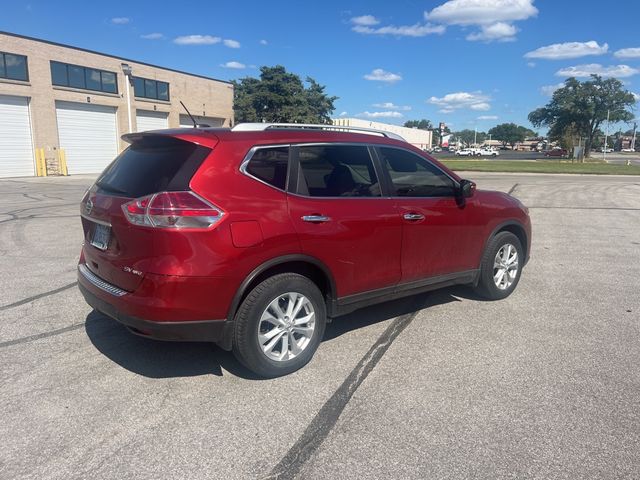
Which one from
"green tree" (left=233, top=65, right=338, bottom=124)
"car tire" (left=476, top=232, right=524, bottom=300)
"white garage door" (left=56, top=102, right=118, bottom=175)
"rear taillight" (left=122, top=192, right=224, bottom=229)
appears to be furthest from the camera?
"green tree" (left=233, top=65, right=338, bottom=124)

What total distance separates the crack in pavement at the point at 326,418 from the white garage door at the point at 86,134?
31.5 metres

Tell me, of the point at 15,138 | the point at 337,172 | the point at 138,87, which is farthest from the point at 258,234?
the point at 138,87

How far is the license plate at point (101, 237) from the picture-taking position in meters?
3.54

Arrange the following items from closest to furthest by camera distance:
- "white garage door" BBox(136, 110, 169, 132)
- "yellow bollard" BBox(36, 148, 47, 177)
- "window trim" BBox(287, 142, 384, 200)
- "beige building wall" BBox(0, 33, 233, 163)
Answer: "window trim" BBox(287, 142, 384, 200), "beige building wall" BBox(0, 33, 233, 163), "yellow bollard" BBox(36, 148, 47, 177), "white garage door" BBox(136, 110, 169, 132)

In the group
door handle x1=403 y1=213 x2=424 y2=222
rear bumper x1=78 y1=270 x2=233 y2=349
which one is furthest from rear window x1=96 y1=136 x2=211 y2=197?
door handle x1=403 y1=213 x2=424 y2=222

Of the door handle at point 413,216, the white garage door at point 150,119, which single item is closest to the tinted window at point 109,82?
the white garage door at point 150,119

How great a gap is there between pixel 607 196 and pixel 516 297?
14233 millimetres

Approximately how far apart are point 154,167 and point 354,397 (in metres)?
2.11

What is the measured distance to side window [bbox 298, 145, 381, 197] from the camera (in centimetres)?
381

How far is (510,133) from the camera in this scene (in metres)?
161

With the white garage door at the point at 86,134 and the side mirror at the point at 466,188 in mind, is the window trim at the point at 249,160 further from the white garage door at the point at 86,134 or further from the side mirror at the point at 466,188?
the white garage door at the point at 86,134

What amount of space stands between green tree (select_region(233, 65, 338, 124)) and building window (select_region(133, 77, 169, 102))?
16.6m

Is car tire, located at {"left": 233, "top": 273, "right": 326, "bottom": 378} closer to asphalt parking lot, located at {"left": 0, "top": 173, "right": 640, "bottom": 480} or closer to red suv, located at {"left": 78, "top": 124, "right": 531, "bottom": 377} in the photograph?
red suv, located at {"left": 78, "top": 124, "right": 531, "bottom": 377}

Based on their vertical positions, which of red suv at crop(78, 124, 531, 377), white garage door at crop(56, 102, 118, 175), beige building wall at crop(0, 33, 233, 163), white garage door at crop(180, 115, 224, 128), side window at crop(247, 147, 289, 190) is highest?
beige building wall at crop(0, 33, 233, 163)
